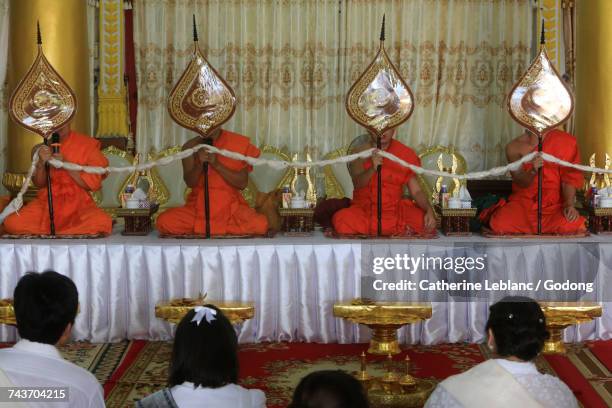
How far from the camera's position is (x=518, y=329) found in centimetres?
274

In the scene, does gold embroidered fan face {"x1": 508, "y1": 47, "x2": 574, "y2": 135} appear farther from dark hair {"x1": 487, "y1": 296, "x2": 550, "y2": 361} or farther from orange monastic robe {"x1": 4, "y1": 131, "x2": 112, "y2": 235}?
dark hair {"x1": 487, "y1": 296, "x2": 550, "y2": 361}

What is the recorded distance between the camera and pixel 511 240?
5305mm

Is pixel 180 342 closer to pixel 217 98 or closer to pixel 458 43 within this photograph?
pixel 217 98

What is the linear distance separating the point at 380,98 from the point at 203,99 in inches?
42.0

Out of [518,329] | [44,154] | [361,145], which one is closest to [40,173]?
[44,154]

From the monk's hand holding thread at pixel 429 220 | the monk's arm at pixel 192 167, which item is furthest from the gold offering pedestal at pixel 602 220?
the monk's arm at pixel 192 167

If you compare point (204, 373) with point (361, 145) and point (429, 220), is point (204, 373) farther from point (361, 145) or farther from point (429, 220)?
point (361, 145)

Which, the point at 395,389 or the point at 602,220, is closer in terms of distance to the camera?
the point at 395,389

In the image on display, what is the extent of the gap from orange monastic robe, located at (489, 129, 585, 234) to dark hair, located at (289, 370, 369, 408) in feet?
12.0

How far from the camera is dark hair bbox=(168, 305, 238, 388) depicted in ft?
8.22

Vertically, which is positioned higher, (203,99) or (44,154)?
(203,99)

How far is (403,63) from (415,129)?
23.1 inches

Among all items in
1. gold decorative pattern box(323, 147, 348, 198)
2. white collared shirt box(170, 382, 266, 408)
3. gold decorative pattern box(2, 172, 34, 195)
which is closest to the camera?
white collared shirt box(170, 382, 266, 408)

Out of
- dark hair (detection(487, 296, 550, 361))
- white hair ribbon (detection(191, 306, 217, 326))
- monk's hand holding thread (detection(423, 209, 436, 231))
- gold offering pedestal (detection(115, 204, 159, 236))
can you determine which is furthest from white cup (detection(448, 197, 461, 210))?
white hair ribbon (detection(191, 306, 217, 326))
